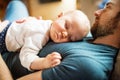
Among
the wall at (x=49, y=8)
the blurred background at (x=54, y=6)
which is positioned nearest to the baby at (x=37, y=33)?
the blurred background at (x=54, y=6)

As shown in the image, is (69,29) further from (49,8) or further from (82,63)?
(49,8)

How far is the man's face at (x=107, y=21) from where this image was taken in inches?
49.8

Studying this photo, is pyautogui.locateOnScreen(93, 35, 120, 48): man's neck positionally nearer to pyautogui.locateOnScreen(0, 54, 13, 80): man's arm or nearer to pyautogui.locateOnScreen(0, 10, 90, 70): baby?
pyautogui.locateOnScreen(0, 10, 90, 70): baby

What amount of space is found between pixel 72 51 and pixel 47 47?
0.16 metres

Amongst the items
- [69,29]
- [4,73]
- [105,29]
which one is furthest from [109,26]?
[4,73]

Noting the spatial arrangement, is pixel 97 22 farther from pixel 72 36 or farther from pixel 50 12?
pixel 50 12

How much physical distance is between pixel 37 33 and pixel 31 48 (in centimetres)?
10

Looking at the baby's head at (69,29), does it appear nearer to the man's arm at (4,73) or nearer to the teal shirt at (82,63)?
the teal shirt at (82,63)

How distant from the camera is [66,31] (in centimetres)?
125

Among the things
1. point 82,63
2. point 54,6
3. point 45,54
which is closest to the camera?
point 82,63

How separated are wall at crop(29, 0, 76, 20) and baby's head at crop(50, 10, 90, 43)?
1.30 metres

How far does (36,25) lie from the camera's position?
1308 mm

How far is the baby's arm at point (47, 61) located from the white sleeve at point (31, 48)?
0.03 meters

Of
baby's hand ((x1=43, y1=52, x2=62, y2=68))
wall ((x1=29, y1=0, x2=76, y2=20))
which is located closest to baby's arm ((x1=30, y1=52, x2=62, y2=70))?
baby's hand ((x1=43, y1=52, x2=62, y2=68))
